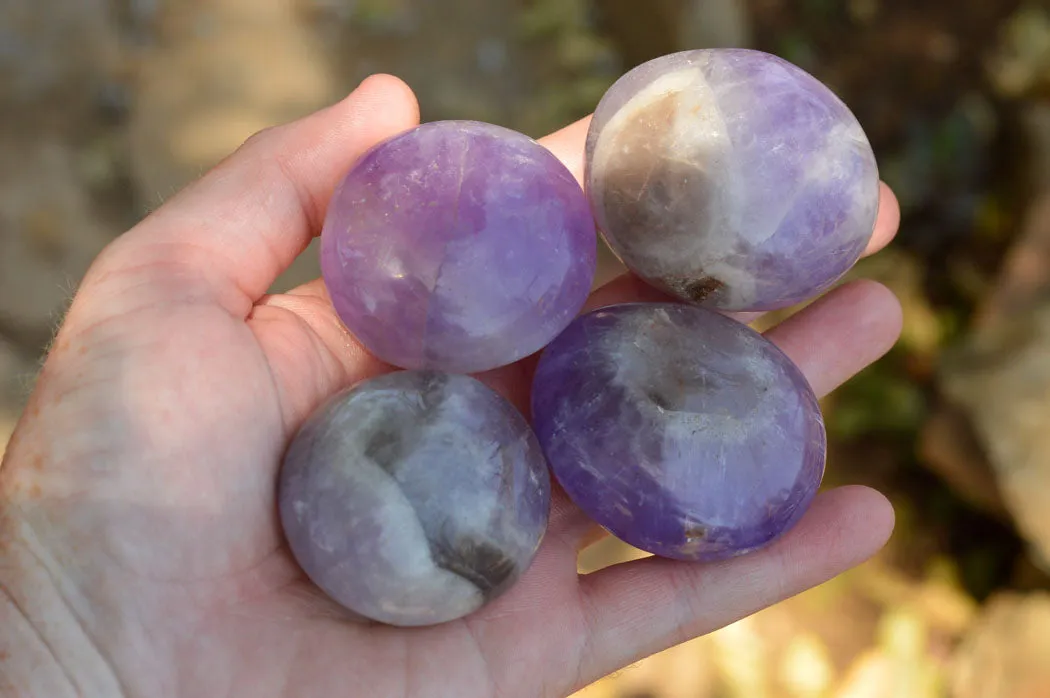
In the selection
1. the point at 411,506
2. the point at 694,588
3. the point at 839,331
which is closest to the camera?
the point at 411,506

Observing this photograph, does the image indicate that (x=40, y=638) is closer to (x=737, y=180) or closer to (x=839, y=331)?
(x=737, y=180)

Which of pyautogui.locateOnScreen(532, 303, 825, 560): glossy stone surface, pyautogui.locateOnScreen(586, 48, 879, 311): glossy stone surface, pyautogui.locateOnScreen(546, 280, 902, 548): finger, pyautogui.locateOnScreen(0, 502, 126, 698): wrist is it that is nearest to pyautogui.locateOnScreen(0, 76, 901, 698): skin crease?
pyautogui.locateOnScreen(0, 502, 126, 698): wrist

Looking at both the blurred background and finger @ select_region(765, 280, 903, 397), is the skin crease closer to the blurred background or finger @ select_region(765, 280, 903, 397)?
finger @ select_region(765, 280, 903, 397)

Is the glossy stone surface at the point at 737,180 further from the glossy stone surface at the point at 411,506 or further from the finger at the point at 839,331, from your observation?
the glossy stone surface at the point at 411,506

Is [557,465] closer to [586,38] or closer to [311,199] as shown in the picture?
[311,199]

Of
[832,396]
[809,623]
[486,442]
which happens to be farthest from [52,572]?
[832,396]

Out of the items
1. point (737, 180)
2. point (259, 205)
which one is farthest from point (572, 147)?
point (259, 205)

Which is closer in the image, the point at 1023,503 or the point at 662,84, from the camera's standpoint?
the point at 662,84

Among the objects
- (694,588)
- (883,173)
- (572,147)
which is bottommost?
(883,173)
